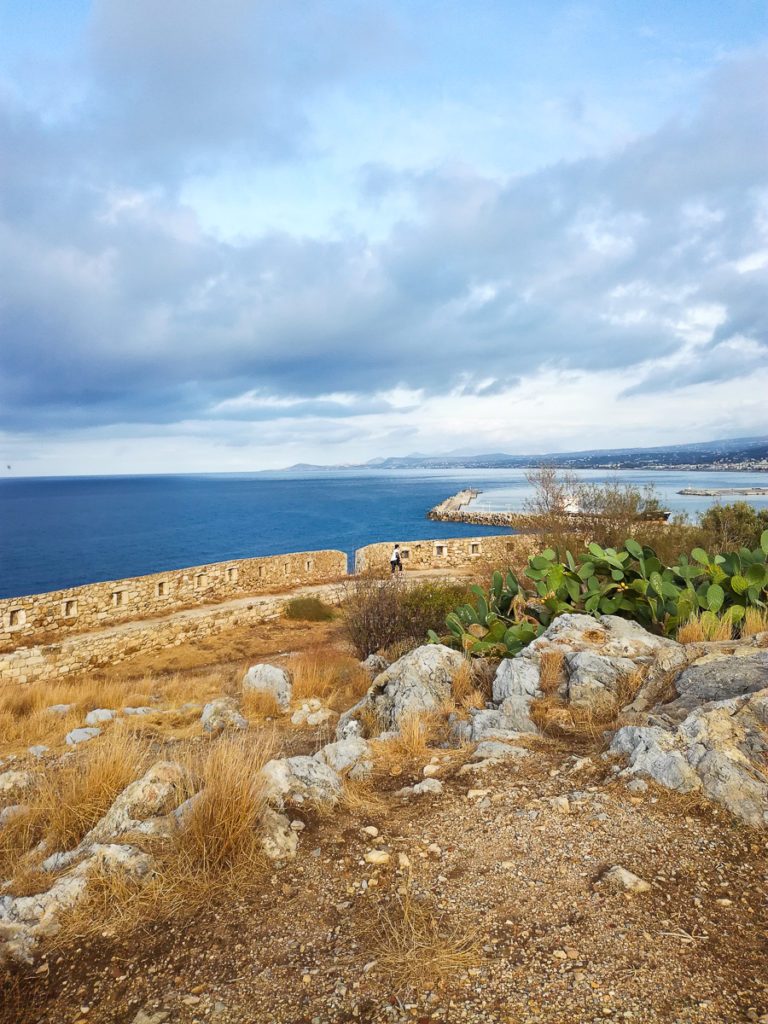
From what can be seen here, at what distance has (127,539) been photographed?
63812 mm

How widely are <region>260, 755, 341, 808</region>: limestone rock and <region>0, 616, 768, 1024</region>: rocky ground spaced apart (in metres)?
0.02

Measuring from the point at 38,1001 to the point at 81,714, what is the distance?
337 inches

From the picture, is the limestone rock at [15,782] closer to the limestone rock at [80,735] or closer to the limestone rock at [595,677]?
the limestone rock at [80,735]

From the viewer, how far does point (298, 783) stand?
3773mm

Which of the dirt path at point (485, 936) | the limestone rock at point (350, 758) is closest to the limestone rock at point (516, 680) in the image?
the limestone rock at point (350, 758)

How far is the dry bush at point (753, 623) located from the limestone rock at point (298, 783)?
4.65 meters

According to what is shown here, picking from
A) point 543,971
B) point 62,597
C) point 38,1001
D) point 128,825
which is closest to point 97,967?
point 38,1001

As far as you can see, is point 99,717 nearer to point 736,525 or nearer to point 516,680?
point 516,680

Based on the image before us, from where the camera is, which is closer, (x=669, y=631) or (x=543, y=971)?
(x=543, y=971)

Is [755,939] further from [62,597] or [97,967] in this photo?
[62,597]

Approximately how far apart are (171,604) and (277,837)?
1910cm

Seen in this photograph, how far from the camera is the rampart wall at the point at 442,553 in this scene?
28309mm

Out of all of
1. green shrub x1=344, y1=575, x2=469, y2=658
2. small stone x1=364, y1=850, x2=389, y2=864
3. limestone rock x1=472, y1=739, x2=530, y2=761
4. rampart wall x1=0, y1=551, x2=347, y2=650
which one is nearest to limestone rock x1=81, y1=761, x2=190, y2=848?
small stone x1=364, y1=850, x2=389, y2=864

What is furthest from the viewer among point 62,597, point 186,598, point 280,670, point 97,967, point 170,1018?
point 186,598
